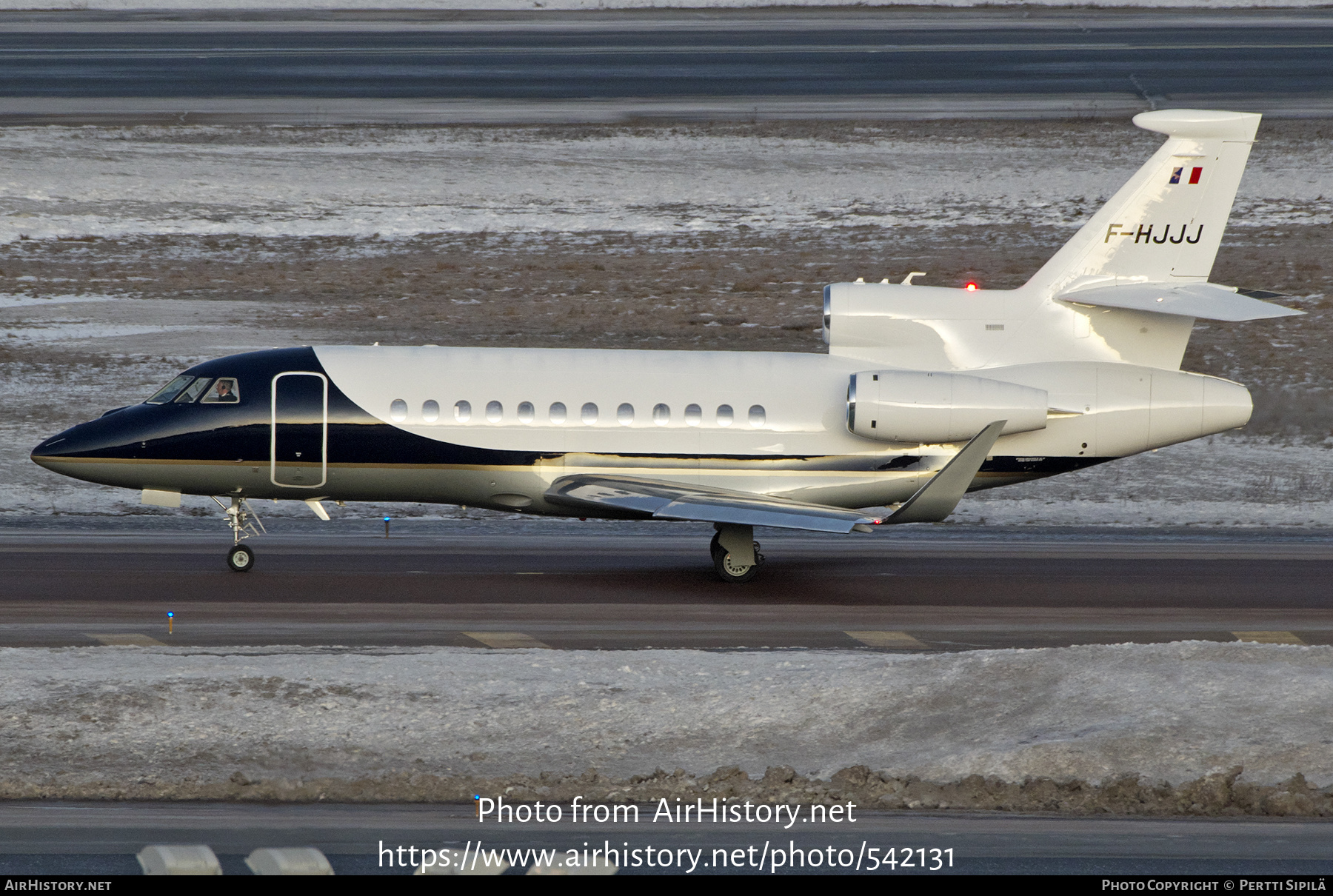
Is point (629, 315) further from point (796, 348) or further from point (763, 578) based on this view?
point (763, 578)

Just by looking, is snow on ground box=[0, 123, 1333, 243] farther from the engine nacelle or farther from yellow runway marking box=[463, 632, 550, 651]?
yellow runway marking box=[463, 632, 550, 651]

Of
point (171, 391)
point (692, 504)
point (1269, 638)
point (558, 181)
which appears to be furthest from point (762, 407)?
point (558, 181)

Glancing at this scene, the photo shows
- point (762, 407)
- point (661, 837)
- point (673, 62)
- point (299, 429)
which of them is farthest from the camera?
point (673, 62)

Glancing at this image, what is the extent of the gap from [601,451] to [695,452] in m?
1.43

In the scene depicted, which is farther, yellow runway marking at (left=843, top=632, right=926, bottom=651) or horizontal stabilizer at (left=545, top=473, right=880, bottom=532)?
horizontal stabilizer at (left=545, top=473, right=880, bottom=532)

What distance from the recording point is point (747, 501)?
24.3 metres

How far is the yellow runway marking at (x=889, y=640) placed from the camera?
21188 mm

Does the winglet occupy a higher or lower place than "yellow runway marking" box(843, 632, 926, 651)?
higher

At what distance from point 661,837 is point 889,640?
334 inches

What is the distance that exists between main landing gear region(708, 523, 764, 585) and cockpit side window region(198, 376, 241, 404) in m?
7.65

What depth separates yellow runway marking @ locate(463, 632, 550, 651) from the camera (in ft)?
67.9

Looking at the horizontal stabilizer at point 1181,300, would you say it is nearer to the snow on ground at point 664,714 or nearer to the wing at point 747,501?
the wing at point 747,501

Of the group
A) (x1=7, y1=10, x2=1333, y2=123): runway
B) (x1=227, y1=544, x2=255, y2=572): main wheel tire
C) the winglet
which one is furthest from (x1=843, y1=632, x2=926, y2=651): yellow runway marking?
(x1=7, y1=10, x2=1333, y2=123): runway

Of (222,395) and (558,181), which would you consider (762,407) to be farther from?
(558,181)
